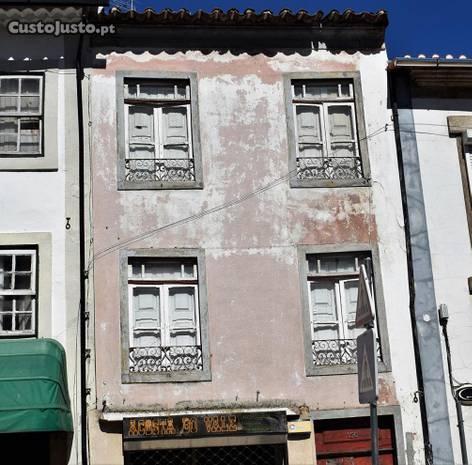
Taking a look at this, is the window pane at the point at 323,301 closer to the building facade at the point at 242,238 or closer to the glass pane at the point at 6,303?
the building facade at the point at 242,238

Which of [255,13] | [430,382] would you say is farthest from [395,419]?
[255,13]

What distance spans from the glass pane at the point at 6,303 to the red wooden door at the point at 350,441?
4789mm

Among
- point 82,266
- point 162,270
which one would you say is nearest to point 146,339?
point 162,270

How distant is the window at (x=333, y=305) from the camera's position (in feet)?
42.0

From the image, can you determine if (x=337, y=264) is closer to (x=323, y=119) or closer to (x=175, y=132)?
(x=323, y=119)

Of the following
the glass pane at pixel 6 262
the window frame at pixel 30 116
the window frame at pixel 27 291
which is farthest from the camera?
the window frame at pixel 30 116

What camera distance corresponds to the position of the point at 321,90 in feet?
46.6

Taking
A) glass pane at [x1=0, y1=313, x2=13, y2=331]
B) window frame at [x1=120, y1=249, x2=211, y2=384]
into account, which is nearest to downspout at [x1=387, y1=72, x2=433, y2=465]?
window frame at [x1=120, y1=249, x2=211, y2=384]

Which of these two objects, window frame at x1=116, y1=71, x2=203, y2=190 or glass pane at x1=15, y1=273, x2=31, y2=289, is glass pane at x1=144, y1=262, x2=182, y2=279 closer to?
window frame at x1=116, y1=71, x2=203, y2=190

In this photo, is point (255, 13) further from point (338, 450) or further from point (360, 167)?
point (338, 450)

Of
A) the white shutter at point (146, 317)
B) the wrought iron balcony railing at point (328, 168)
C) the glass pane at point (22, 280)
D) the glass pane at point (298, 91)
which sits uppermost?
the glass pane at point (298, 91)

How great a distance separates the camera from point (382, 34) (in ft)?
47.3

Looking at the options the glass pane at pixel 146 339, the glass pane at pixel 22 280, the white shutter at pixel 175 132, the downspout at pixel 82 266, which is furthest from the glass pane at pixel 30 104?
the glass pane at pixel 146 339

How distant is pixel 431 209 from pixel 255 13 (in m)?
4.27
